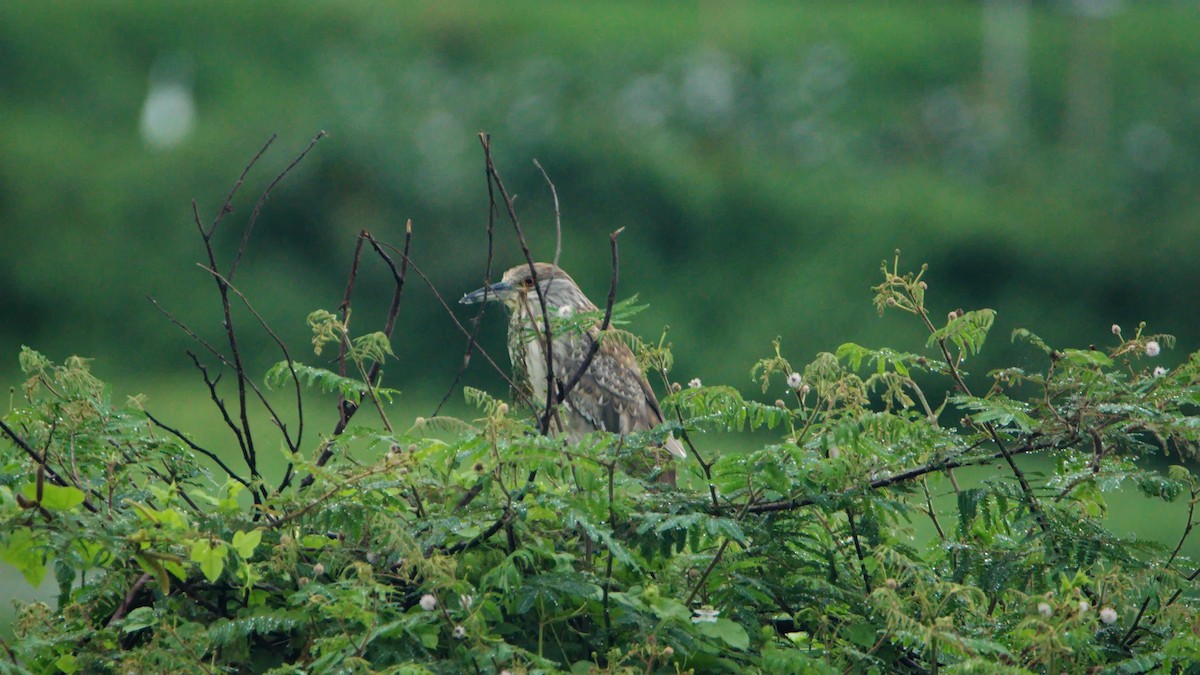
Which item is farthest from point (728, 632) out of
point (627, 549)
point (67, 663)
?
point (67, 663)

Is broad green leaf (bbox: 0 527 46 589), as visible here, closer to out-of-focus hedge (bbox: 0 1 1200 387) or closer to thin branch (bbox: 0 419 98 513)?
thin branch (bbox: 0 419 98 513)

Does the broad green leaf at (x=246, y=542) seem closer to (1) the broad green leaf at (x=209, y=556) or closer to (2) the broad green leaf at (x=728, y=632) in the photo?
(1) the broad green leaf at (x=209, y=556)

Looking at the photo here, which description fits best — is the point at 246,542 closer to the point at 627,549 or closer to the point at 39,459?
the point at 39,459

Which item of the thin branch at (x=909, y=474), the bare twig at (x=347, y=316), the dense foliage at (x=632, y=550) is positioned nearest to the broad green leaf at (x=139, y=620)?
the dense foliage at (x=632, y=550)

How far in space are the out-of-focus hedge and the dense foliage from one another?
6615mm

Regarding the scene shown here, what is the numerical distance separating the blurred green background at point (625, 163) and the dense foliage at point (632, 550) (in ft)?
21.2

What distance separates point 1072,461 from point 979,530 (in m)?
0.25

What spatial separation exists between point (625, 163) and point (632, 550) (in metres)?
8.27

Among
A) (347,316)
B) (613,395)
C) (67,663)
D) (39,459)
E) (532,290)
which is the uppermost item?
(532,290)

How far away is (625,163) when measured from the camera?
33.0ft

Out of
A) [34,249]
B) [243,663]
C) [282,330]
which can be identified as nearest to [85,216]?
[34,249]

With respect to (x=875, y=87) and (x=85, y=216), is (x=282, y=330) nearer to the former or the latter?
(x=85, y=216)

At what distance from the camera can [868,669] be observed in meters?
1.85

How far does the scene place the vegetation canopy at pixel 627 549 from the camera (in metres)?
1.73
